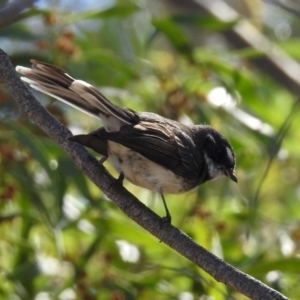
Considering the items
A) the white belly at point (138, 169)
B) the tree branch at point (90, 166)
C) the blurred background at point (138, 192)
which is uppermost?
the tree branch at point (90, 166)

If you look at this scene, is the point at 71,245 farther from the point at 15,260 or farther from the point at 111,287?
the point at 111,287

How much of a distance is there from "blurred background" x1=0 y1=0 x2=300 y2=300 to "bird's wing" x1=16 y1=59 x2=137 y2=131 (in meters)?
0.29

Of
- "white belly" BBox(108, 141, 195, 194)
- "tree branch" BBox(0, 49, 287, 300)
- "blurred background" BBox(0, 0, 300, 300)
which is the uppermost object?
"tree branch" BBox(0, 49, 287, 300)

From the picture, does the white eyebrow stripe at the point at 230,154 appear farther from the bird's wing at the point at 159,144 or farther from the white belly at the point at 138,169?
the white belly at the point at 138,169

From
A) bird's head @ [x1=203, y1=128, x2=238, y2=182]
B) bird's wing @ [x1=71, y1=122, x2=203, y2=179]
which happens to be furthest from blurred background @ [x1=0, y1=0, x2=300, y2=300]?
bird's wing @ [x1=71, y1=122, x2=203, y2=179]

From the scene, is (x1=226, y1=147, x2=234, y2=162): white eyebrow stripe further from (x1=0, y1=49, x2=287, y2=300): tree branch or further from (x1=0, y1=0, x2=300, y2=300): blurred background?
(x1=0, y1=49, x2=287, y2=300): tree branch

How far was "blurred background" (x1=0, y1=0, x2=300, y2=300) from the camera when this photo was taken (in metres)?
3.77

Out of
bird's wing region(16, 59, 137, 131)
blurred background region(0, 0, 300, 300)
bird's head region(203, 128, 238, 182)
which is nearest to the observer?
Answer: bird's wing region(16, 59, 137, 131)

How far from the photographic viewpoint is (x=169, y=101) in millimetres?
4406

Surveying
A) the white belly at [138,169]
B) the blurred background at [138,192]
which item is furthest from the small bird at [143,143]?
the blurred background at [138,192]

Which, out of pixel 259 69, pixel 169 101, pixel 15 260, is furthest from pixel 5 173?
pixel 259 69

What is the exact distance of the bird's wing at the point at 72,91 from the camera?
3230 millimetres

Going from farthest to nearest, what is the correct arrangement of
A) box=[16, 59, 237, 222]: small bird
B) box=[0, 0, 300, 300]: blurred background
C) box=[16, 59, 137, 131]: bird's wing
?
box=[0, 0, 300, 300]: blurred background → box=[16, 59, 237, 222]: small bird → box=[16, 59, 137, 131]: bird's wing

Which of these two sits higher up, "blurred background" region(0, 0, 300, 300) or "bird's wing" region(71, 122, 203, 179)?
"bird's wing" region(71, 122, 203, 179)
